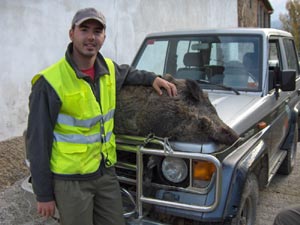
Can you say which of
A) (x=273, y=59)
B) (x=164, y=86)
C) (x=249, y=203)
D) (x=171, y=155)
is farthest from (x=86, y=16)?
(x=273, y=59)

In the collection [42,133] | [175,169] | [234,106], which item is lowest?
[175,169]

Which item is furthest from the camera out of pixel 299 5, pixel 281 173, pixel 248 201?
pixel 299 5

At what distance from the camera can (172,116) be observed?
9.02 ft

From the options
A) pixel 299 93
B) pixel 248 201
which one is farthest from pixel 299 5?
pixel 248 201

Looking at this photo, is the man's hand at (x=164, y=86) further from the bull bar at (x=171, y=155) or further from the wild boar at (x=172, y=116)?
the bull bar at (x=171, y=155)

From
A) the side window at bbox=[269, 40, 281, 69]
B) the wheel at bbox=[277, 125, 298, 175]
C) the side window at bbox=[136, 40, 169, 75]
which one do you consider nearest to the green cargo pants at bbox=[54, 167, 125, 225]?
the side window at bbox=[136, 40, 169, 75]

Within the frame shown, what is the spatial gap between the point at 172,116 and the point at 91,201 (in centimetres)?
82

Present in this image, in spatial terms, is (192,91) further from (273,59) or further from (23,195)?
(23,195)

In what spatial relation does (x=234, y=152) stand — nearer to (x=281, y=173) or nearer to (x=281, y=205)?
(x=281, y=205)

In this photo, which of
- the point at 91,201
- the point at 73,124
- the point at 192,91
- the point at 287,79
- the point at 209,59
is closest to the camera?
the point at 73,124

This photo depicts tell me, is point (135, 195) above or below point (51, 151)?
below

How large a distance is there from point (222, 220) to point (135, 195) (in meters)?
0.67

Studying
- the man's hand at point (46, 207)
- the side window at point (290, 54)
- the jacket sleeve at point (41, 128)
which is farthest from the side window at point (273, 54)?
the man's hand at point (46, 207)

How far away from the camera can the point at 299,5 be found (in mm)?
33125
